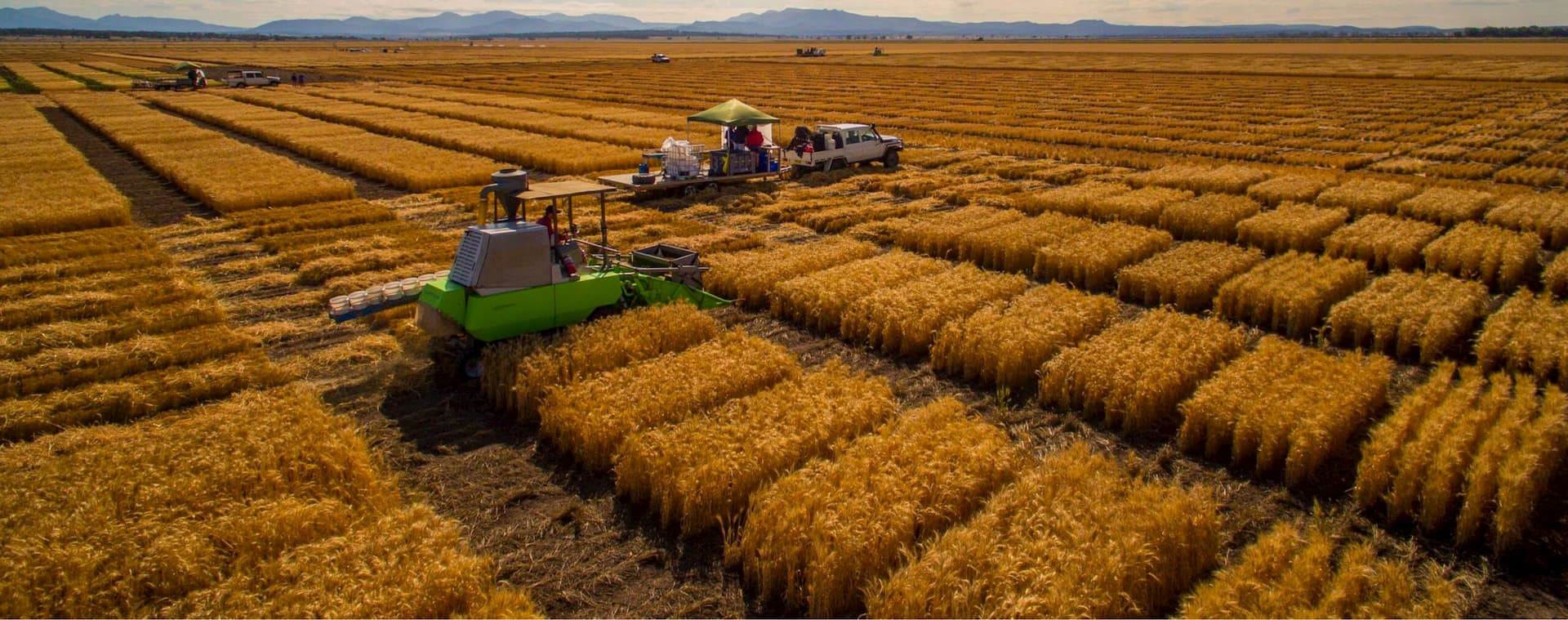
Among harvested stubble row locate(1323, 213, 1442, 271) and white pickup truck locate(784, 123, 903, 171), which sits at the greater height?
white pickup truck locate(784, 123, 903, 171)

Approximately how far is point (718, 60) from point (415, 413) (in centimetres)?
11381

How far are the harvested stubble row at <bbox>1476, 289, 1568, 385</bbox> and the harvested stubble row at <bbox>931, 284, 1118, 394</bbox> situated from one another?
493 cm

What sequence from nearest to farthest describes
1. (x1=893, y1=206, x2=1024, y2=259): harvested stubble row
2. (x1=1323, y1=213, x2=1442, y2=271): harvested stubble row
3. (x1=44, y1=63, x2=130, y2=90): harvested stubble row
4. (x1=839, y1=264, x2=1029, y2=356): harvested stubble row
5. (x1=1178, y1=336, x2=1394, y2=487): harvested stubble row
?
(x1=1178, y1=336, x2=1394, y2=487): harvested stubble row → (x1=839, y1=264, x2=1029, y2=356): harvested stubble row → (x1=1323, y1=213, x2=1442, y2=271): harvested stubble row → (x1=893, y1=206, x2=1024, y2=259): harvested stubble row → (x1=44, y1=63, x2=130, y2=90): harvested stubble row

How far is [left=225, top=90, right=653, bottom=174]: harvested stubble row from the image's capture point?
29547 millimetres

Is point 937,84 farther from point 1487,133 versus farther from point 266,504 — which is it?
point 266,504

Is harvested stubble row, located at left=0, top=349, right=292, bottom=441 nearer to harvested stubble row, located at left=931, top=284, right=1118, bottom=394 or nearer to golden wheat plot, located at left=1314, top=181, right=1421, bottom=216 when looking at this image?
harvested stubble row, located at left=931, top=284, right=1118, bottom=394

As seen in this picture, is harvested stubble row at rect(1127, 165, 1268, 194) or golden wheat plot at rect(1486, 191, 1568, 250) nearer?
golden wheat plot at rect(1486, 191, 1568, 250)

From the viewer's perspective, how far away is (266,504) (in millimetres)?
7551

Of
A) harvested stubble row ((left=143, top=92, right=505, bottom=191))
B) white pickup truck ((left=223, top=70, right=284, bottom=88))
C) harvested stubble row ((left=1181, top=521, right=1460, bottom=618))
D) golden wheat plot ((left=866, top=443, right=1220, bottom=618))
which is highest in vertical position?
white pickup truck ((left=223, top=70, right=284, bottom=88))

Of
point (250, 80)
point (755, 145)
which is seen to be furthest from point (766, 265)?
point (250, 80)

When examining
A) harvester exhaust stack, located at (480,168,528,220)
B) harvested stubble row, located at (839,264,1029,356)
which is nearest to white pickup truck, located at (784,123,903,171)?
harvested stubble row, located at (839,264,1029,356)

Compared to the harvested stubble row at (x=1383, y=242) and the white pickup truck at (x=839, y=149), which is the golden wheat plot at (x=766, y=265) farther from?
the white pickup truck at (x=839, y=149)

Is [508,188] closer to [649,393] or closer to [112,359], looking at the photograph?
[649,393]

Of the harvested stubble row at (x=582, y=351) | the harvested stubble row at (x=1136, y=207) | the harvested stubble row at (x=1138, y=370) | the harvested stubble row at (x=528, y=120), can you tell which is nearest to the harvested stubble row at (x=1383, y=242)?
the harvested stubble row at (x=1136, y=207)
